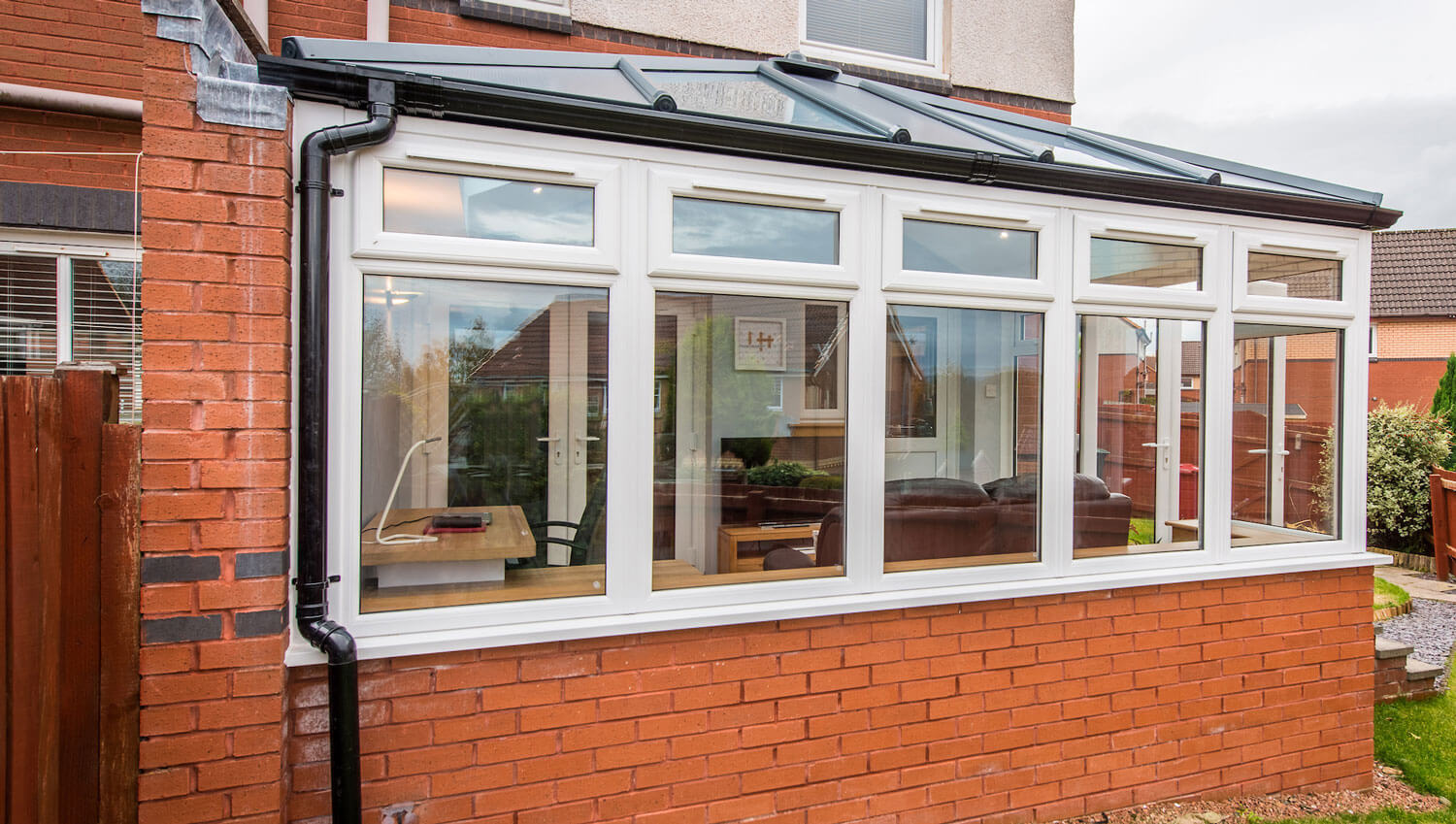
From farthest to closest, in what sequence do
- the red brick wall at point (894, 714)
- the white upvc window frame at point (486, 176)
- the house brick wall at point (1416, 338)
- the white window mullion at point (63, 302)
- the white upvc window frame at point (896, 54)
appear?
the house brick wall at point (1416, 338) → the white upvc window frame at point (896, 54) → the white window mullion at point (63, 302) → the red brick wall at point (894, 714) → the white upvc window frame at point (486, 176)

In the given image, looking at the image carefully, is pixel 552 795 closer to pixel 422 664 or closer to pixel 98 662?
pixel 422 664

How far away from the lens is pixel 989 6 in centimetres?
632

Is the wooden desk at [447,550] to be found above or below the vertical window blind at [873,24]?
below

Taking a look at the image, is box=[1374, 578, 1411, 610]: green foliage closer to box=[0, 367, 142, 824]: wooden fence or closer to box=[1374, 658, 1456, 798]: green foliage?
box=[1374, 658, 1456, 798]: green foliage

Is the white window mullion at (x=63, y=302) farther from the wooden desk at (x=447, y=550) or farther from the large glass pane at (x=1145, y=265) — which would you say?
the large glass pane at (x=1145, y=265)

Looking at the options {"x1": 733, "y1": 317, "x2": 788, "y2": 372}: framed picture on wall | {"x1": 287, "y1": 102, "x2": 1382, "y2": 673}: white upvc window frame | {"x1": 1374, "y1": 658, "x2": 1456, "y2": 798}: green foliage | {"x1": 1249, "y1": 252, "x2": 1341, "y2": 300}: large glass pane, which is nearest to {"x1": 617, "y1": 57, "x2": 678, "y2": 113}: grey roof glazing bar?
{"x1": 287, "y1": 102, "x2": 1382, "y2": 673}: white upvc window frame

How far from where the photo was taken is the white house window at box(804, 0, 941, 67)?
5.96 metres

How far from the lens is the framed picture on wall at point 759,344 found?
3.35 metres

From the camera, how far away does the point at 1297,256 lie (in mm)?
3879

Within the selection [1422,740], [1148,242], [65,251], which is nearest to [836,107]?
[1148,242]

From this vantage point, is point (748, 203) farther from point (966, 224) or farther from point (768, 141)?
point (966, 224)

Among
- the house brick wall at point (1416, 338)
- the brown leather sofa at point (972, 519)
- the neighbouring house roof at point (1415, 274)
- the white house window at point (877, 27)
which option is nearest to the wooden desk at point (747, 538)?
the brown leather sofa at point (972, 519)

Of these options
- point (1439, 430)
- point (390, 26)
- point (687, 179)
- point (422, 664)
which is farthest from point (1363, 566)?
point (1439, 430)

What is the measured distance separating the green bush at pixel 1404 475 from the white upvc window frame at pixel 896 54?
7.88 meters
